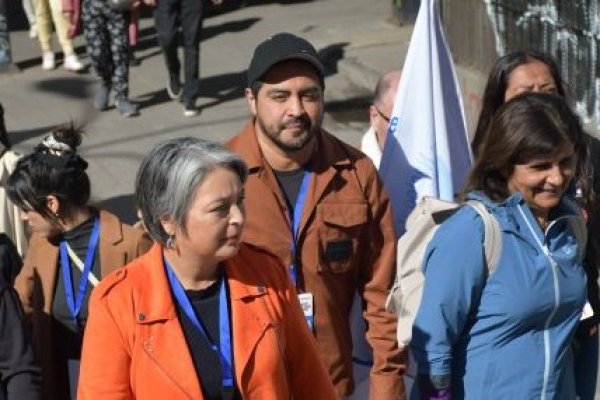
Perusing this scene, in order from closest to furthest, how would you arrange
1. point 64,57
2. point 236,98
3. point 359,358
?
point 359,358 → point 236,98 → point 64,57

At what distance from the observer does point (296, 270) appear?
3920 millimetres

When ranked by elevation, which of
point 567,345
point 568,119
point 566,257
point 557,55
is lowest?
point 557,55

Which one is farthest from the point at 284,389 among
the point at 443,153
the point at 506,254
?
the point at 443,153

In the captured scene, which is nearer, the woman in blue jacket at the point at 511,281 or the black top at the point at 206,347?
the black top at the point at 206,347

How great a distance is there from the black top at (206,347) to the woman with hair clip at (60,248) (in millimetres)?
1181

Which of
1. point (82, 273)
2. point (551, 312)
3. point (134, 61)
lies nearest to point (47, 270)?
point (82, 273)

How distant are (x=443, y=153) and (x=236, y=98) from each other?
6738 millimetres

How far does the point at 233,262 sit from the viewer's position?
3.16 meters

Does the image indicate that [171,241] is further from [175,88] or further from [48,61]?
[48,61]

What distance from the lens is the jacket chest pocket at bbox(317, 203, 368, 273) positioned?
390 cm

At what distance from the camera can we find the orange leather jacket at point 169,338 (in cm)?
296

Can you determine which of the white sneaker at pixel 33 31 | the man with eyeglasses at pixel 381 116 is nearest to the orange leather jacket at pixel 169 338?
the man with eyeglasses at pixel 381 116

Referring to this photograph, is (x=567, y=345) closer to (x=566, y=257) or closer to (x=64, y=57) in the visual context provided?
(x=566, y=257)

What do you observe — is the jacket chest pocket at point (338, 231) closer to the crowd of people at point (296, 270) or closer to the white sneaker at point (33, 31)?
the crowd of people at point (296, 270)
